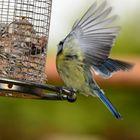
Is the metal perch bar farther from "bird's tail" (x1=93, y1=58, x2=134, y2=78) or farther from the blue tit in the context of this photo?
"bird's tail" (x1=93, y1=58, x2=134, y2=78)

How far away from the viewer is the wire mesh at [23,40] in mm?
4250

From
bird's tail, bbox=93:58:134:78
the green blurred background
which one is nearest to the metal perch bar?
bird's tail, bbox=93:58:134:78

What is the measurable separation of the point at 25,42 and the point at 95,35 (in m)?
0.43

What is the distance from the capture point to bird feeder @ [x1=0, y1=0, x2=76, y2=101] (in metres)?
4.20

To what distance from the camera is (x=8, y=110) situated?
751cm

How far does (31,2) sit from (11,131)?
3.40 meters

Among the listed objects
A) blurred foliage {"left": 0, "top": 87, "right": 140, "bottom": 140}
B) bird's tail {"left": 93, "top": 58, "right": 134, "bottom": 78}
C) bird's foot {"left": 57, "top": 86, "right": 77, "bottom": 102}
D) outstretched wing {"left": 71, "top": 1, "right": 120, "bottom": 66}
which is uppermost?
outstretched wing {"left": 71, "top": 1, "right": 120, "bottom": 66}

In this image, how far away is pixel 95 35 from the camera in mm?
4258

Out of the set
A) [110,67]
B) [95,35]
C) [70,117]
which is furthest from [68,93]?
[70,117]

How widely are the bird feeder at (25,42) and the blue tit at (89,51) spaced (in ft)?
0.50

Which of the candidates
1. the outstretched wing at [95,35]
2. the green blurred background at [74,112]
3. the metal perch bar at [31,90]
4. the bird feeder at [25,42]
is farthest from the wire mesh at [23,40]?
the green blurred background at [74,112]

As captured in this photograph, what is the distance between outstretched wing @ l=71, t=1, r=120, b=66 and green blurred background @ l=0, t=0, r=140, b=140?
3.01 m

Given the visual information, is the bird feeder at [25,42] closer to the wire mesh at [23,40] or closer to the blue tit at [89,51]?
the wire mesh at [23,40]

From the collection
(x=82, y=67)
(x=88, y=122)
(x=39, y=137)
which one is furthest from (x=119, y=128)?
(x=82, y=67)
